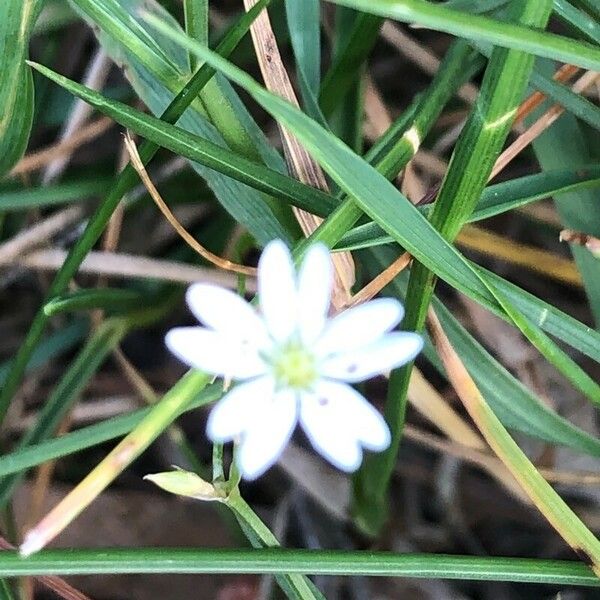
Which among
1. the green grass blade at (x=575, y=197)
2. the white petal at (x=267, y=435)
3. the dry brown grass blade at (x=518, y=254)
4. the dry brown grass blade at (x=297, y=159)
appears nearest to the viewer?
the white petal at (x=267, y=435)

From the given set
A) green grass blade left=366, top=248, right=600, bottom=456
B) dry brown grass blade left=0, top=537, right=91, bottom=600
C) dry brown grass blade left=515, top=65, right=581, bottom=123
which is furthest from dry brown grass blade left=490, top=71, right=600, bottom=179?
dry brown grass blade left=0, top=537, right=91, bottom=600

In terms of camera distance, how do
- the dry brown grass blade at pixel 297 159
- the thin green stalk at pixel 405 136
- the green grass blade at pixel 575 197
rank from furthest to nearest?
the green grass blade at pixel 575 197 < the dry brown grass blade at pixel 297 159 < the thin green stalk at pixel 405 136

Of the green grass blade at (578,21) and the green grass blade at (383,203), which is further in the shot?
the green grass blade at (578,21)

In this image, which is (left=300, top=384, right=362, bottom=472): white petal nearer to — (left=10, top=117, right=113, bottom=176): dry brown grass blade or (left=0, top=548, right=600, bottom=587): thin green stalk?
(left=0, top=548, right=600, bottom=587): thin green stalk

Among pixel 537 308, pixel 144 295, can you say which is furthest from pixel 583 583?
pixel 144 295

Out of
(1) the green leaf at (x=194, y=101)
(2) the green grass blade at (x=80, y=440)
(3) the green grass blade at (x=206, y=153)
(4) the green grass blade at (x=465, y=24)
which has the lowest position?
(2) the green grass blade at (x=80, y=440)

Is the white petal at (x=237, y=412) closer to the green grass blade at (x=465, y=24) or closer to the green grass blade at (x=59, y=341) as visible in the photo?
the green grass blade at (x=465, y=24)

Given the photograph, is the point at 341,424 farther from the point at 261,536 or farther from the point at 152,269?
the point at 152,269

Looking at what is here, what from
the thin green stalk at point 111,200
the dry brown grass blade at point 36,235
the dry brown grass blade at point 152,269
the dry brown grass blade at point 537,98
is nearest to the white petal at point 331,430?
the thin green stalk at point 111,200

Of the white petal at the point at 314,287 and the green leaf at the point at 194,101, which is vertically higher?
the green leaf at the point at 194,101
